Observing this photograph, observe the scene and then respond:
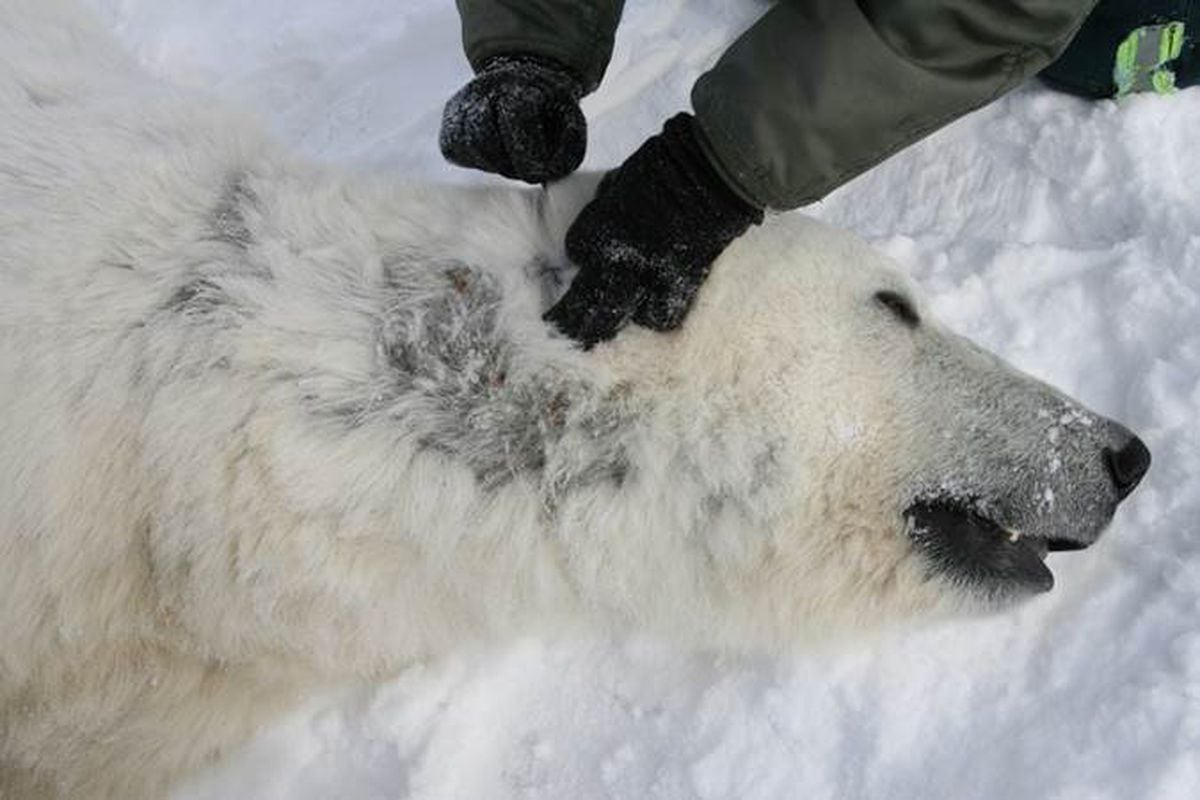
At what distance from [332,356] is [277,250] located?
0.30 metres

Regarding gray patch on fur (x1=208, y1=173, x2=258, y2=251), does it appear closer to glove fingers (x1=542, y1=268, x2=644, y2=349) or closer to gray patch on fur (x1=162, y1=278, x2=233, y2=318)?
gray patch on fur (x1=162, y1=278, x2=233, y2=318)

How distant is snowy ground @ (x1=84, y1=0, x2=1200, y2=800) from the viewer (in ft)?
11.1

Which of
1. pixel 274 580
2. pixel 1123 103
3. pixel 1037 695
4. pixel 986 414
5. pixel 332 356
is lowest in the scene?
pixel 1037 695

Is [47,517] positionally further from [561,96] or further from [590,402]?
[561,96]

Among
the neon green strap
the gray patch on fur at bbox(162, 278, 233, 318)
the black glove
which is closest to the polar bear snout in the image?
the black glove

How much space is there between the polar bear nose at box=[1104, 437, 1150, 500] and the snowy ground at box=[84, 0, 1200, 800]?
57cm

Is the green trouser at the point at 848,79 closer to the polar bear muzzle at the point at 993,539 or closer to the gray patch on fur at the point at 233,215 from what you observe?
the polar bear muzzle at the point at 993,539

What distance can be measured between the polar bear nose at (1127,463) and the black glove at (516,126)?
57.3 inches

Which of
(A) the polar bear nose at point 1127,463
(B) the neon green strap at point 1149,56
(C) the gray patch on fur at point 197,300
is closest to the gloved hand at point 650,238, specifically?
(C) the gray patch on fur at point 197,300

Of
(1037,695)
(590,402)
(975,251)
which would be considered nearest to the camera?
(590,402)

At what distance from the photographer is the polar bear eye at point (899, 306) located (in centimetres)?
298

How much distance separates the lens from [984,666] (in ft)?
11.6

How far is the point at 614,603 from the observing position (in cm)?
296

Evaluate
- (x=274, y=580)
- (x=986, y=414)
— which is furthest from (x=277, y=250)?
(x=986, y=414)
